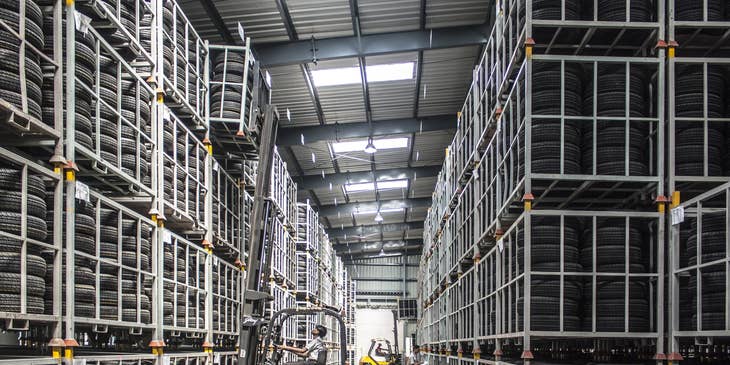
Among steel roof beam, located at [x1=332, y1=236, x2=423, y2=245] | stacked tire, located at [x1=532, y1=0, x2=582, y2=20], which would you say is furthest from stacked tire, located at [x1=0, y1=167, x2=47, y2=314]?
steel roof beam, located at [x1=332, y1=236, x2=423, y2=245]

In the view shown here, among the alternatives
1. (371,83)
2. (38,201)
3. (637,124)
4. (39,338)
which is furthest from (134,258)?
(371,83)

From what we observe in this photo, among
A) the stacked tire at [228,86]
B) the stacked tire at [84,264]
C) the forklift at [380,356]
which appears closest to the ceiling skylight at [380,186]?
the forklift at [380,356]

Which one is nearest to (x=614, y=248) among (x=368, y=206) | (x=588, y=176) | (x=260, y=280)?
(x=588, y=176)

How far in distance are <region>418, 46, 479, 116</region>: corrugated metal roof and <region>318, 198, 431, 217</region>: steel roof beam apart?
11.5m

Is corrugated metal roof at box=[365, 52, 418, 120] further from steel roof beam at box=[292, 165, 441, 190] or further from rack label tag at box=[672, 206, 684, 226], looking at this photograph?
rack label tag at box=[672, 206, 684, 226]

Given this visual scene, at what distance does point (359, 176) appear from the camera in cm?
3212

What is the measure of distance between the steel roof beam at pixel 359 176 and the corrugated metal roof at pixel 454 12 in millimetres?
12718

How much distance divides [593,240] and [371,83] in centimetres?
1494

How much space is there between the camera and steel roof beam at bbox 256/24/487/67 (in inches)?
778

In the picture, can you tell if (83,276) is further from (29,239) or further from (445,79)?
(445,79)

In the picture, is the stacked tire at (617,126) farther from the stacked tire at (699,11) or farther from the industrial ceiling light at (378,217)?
the industrial ceiling light at (378,217)

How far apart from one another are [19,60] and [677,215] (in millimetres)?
6935

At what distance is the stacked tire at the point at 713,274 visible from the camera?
7.44 m

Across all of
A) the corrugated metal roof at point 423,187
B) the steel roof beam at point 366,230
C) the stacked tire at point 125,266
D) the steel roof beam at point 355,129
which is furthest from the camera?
the steel roof beam at point 366,230
